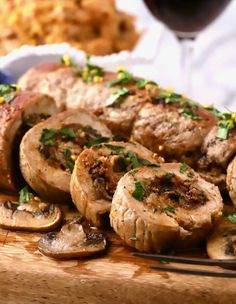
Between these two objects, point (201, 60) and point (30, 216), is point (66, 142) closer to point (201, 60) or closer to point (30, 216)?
point (30, 216)

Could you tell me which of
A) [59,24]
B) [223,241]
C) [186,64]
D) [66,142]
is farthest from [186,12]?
[223,241]

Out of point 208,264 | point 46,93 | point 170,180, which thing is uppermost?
point 46,93

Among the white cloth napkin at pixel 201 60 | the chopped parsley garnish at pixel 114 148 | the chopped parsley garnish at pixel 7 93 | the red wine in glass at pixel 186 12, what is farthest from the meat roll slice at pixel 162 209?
the white cloth napkin at pixel 201 60

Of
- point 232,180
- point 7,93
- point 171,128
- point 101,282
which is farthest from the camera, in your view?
point 7,93

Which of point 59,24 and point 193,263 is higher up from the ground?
point 59,24

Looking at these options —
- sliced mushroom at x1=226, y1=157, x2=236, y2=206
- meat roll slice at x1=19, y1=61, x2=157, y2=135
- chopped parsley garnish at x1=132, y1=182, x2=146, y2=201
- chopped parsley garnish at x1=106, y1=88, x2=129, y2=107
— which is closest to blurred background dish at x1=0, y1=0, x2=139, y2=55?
meat roll slice at x1=19, y1=61, x2=157, y2=135

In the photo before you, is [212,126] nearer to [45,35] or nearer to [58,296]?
[58,296]

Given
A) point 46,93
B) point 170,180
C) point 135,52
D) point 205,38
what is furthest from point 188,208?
point 205,38
